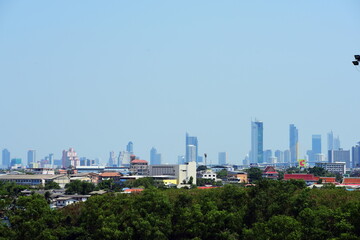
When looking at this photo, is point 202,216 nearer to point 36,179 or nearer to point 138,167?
point 36,179

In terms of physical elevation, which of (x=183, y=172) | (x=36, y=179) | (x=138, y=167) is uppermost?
(x=138, y=167)

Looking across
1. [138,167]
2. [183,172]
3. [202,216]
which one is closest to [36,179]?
[183,172]

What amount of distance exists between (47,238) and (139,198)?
6.59 metres

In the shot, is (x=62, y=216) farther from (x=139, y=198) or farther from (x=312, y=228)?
(x=312, y=228)

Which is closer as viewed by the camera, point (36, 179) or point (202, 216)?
point (202, 216)

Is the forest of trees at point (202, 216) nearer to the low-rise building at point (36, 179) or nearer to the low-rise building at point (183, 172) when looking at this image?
the low-rise building at point (183, 172)

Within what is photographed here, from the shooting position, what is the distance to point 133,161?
144250 mm

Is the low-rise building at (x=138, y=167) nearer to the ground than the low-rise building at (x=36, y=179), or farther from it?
farther from it

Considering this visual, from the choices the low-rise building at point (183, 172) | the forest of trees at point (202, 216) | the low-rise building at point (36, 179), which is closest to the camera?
the forest of trees at point (202, 216)

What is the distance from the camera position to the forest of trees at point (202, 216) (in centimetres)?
3247

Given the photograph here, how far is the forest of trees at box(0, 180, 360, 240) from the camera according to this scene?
107 ft

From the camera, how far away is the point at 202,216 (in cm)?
3594

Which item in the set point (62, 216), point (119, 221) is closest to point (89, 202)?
point (62, 216)

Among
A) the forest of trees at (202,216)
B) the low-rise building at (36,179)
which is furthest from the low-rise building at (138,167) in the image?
the forest of trees at (202,216)
